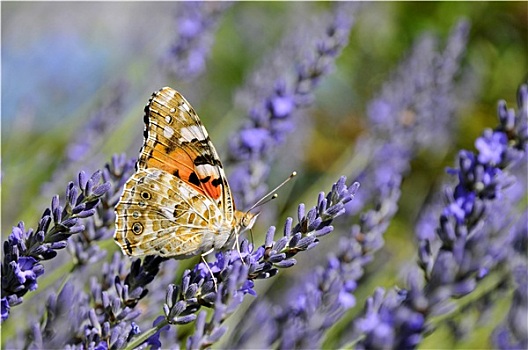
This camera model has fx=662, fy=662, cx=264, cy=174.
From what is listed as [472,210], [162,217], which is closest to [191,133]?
[162,217]

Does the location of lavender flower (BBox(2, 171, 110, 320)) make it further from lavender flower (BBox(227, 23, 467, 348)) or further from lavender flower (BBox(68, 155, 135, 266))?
lavender flower (BBox(227, 23, 467, 348))

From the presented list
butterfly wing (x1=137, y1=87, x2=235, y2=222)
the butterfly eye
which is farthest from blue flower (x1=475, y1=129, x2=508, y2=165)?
the butterfly eye

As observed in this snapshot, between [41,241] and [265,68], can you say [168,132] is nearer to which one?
[41,241]

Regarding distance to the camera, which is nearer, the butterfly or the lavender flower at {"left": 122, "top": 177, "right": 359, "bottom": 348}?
the lavender flower at {"left": 122, "top": 177, "right": 359, "bottom": 348}

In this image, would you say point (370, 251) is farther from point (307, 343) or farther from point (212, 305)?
point (212, 305)

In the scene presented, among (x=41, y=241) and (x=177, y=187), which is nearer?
(x=41, y=241)

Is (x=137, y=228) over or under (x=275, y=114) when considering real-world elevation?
under

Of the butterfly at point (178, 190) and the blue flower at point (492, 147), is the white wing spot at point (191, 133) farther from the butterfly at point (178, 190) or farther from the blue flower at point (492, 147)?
the blue flower at point (492, 147)
